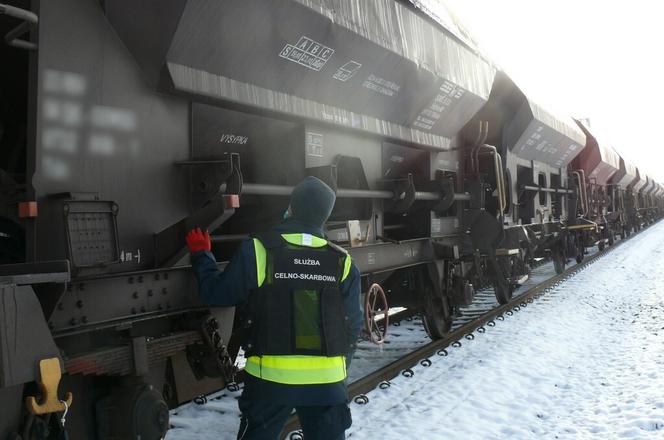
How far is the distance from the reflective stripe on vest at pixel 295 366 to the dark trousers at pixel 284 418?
14cm

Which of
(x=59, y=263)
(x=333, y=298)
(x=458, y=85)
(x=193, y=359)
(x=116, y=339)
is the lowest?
(x=193, y=359)

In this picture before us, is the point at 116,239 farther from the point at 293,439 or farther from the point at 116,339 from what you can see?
the point at 293,439

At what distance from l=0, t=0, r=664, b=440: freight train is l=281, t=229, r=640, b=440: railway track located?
0.80 metres

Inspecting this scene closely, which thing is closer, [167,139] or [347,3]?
[167,139]

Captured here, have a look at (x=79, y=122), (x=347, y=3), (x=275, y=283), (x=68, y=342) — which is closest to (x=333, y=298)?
(x=275, y=283)

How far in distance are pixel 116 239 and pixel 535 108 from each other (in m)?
7.50

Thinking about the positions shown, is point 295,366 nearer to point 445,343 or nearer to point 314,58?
point 314,58

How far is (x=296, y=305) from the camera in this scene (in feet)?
8.30

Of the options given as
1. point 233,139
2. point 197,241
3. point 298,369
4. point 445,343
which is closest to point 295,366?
point 298,369

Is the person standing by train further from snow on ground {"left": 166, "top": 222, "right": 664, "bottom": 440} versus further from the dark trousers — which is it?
snow on ground {"left": 166, "top": 222, "right": 664, "bottom": 440}

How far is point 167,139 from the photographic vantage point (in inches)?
123

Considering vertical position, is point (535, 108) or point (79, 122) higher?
point (535, 108)

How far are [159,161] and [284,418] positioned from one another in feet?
5.14

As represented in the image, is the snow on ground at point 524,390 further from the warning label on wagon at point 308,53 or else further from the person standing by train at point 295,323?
the warning label on wagon at point 308,53
